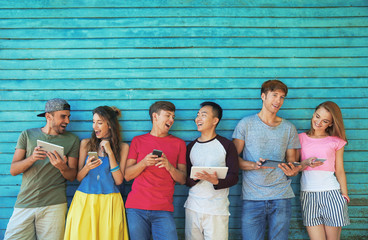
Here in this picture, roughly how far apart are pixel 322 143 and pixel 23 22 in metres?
4.51

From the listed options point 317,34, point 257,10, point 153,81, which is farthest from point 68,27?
point 317,34

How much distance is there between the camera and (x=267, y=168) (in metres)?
3.41

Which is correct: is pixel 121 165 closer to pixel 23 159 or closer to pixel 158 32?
pixel 23 159

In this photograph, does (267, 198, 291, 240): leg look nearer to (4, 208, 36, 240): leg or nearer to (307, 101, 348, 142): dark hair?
(307, 101, 348, 142): dark hair

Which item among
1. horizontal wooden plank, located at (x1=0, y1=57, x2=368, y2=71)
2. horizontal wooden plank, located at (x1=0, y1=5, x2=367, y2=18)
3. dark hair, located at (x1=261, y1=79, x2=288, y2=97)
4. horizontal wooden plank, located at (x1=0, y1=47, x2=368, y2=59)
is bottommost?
dark hair, located at (x1=261, y1=79, x2=288, y2=97)

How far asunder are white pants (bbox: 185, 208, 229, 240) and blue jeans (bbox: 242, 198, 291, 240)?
1.07ft

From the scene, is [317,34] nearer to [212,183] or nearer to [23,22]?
[212,183]

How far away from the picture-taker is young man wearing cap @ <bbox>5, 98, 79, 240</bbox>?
336 centimetres

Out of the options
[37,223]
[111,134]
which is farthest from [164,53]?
[37,223]

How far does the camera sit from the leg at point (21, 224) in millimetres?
3350

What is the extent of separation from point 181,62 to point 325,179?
249 cm

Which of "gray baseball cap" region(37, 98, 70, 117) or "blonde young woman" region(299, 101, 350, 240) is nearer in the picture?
"blonde young woman" region(299, 101, 350, 240)

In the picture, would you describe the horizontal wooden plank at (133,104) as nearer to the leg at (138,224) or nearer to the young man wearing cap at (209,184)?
the young man wearing cap at (209,184)

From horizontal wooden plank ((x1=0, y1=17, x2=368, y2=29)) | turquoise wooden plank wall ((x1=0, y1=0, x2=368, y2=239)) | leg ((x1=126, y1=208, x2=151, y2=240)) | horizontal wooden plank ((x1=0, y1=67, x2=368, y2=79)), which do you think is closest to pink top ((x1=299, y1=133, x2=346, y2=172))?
turquoise wooden plank wall ((x1=0, y1=0, x2=368, y2=239))
